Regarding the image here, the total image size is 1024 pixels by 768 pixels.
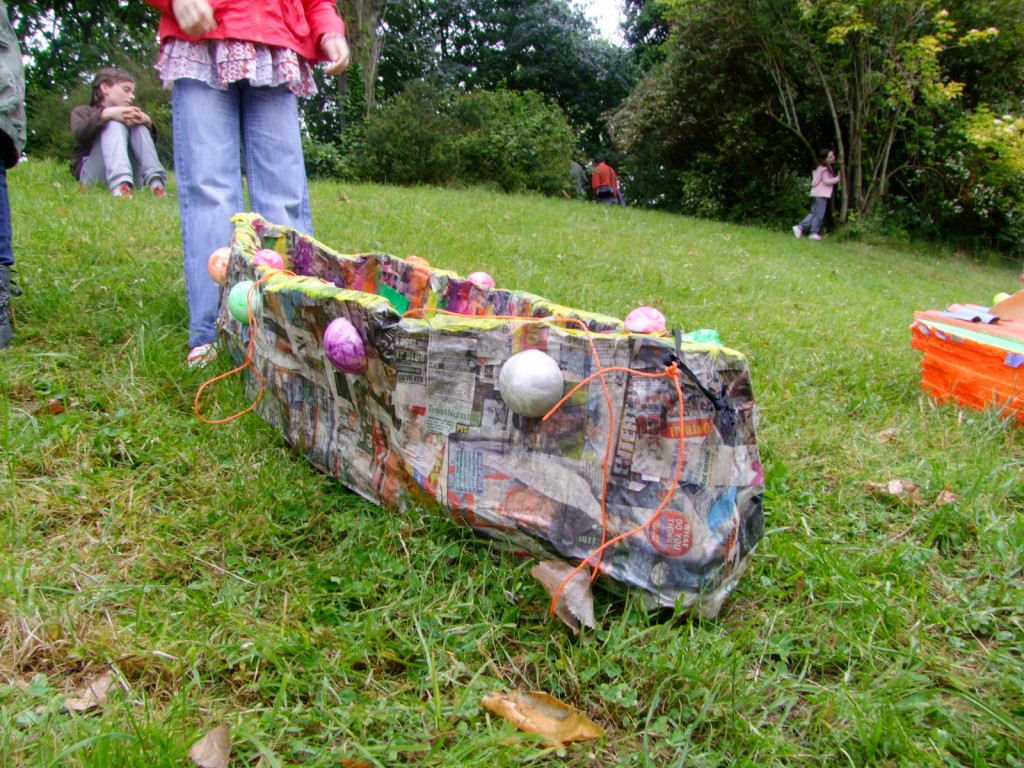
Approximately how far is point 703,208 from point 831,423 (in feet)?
40.1

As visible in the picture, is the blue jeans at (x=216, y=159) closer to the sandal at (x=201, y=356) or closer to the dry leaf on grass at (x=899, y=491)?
the sandal at (x=201, y=356)

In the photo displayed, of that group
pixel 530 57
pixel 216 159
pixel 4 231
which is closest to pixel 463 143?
pixel 216 159

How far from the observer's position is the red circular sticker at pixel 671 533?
128 centimetres

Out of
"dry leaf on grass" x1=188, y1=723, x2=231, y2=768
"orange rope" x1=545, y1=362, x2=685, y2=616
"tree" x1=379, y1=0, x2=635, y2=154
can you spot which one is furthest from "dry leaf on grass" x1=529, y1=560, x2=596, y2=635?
"tree" x1=379, y1=0, x2=635, y2=154

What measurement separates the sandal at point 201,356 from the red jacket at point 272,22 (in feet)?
3.30

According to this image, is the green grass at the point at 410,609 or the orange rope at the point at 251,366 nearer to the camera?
the green grass at the point at 410,609

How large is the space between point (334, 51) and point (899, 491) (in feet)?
7.81

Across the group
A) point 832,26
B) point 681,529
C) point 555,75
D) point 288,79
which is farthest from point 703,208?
point 681,529

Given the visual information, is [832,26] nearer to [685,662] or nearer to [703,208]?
[703,208]

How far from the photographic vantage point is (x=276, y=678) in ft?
3.94

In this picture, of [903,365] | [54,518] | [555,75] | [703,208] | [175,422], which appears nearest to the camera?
[54,518]

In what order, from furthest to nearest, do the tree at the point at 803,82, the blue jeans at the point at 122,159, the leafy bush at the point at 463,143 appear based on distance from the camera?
the leafy bush at the point at 463,143, the tree at the point at 803,82, the blue jeans at the point at 122,159

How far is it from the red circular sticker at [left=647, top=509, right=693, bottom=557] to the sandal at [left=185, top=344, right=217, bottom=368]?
5.59ft

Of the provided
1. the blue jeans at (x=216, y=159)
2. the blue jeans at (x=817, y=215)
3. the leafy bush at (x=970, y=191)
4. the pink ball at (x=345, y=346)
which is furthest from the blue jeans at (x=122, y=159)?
the leafy bush at (x=970, y=191)
